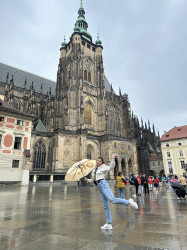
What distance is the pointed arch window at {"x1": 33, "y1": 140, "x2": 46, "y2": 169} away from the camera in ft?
97.6

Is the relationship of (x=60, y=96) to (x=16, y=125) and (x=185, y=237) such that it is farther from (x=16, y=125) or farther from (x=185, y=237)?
(x=185, y=237)

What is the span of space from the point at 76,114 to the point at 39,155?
10443 mm

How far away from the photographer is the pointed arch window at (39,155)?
2973 cm

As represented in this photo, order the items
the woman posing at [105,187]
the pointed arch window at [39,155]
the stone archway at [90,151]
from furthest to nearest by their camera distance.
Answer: the stone archway at [90,151] → the pointed arch window at [39,155] → the woman posing at [105,187]

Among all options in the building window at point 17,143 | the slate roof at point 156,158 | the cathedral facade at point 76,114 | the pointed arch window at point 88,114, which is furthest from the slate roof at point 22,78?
the slate roof at point 156,158

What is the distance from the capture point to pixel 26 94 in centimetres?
3697

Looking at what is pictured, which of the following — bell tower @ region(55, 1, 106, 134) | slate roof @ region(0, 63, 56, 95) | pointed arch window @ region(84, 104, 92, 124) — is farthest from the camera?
slate roof @ region(0, 63, 56, 95)

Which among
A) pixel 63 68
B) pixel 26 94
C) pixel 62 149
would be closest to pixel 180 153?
pixel 62 149

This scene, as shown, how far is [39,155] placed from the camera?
30.3 metres

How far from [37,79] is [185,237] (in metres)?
49.6

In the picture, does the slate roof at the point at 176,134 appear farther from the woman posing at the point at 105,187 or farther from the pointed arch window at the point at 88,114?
the woman posing at the point at 105,187

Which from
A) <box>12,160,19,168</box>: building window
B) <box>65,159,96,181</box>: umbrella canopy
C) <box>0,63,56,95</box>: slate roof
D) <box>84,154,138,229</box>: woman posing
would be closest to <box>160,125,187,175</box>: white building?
<box>12,160,19,168</box>: building window

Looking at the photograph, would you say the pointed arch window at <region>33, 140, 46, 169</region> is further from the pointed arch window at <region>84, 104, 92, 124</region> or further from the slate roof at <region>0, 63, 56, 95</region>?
the slate roof at <region>0, 63, 56, 95</region>

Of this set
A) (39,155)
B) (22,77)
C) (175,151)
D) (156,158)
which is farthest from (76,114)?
(156,158)
